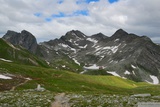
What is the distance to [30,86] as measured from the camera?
290 feet

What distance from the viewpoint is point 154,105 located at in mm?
29641

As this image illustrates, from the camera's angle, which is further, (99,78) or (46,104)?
(99,78)

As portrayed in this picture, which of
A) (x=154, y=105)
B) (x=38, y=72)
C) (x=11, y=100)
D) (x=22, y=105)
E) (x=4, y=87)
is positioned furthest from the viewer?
(x=38, y=72)

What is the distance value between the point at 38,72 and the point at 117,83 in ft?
190

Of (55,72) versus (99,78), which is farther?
(99,78)

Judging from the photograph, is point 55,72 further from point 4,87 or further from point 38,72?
point 4,87

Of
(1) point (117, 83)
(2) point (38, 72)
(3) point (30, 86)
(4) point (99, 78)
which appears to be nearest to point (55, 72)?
(2) point (38, 72)

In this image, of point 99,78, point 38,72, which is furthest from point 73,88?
point 99,78

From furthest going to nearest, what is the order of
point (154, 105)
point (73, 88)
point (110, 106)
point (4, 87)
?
1. point (73, 88)
2. point (4, 87)
3. point (110, 106)
4. point (154, 105)

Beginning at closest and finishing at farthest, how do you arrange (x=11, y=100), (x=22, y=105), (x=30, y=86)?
(x=22, y=105) < (x=11, y=100) < (x=30, y=86)

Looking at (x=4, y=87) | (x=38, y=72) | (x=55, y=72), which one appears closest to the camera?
(x=4, y=87)

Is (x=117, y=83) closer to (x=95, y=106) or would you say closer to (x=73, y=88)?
(x=73, y=88)

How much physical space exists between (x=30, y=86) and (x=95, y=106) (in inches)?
2141

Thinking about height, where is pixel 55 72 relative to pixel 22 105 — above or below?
above
